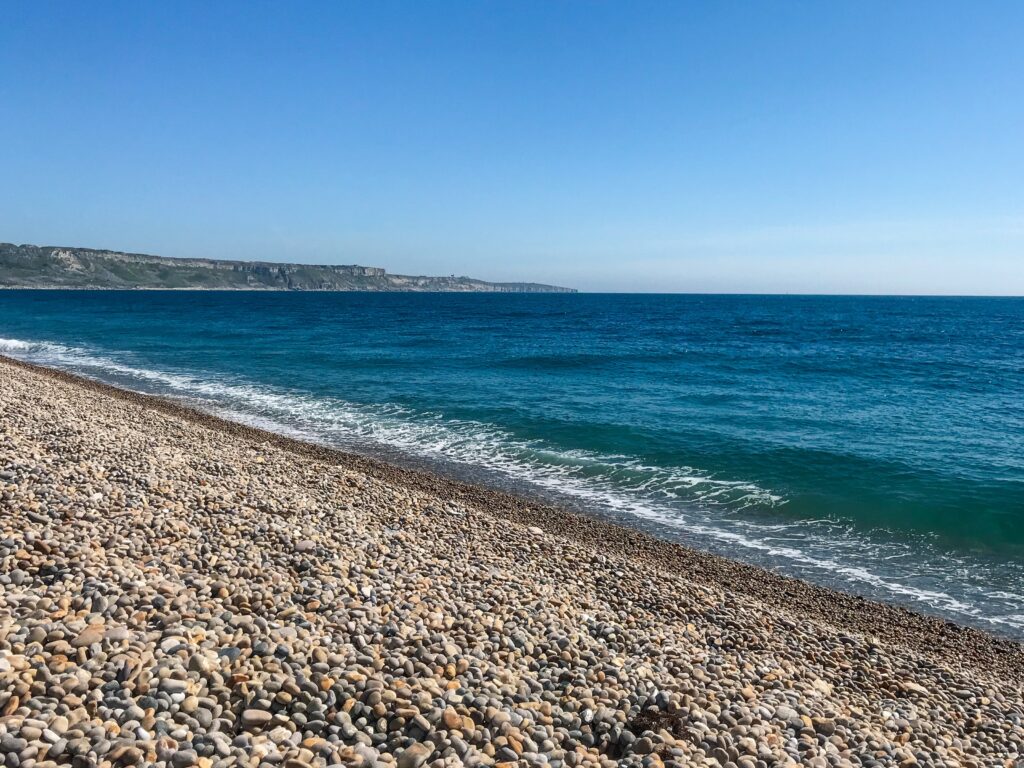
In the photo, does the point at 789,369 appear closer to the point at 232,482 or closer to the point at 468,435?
the point at 468,435

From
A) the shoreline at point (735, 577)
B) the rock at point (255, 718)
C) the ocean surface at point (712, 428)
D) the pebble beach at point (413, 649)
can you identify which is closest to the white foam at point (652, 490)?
the ocean surface at point (712, 428)

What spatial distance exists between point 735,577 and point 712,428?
10.7 meters

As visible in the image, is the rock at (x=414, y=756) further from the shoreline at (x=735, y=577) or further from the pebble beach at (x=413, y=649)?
the shoreline at (x=735, y=577)

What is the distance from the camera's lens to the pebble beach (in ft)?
17.0

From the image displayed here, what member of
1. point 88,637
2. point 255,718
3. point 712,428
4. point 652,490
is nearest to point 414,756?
point 255,718

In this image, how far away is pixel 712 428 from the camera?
21453 millimetres

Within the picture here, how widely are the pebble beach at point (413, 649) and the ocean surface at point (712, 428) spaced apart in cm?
246

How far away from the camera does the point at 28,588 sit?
6.58 metres

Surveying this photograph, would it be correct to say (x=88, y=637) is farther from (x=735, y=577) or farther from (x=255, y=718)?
(x=735, y=577)

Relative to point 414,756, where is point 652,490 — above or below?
below

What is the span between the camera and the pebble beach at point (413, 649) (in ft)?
17.0

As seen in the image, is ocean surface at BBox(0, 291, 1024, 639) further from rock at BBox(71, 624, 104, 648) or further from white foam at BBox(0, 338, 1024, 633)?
rock at BBox(71, 624, 104, 648)

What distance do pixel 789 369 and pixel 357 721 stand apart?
3470 cm

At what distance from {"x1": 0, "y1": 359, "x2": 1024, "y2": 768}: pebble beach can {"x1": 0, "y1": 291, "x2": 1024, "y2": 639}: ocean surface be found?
246cm
